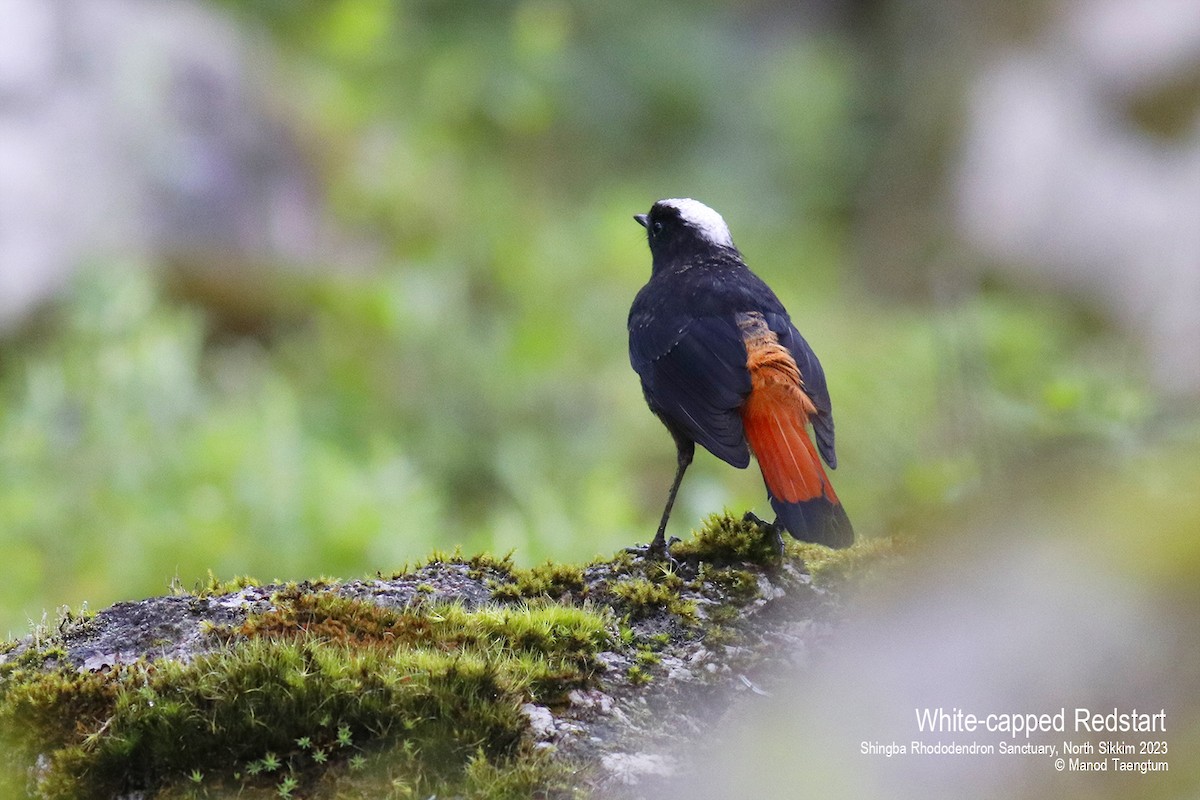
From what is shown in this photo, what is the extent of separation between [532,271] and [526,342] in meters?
1.05

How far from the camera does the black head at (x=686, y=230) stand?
539 centimetres

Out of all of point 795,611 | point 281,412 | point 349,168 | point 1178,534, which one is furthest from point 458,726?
point 349,168

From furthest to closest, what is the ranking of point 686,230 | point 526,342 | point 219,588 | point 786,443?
point 526,342, point 686,230, point 786,443, point 219,588

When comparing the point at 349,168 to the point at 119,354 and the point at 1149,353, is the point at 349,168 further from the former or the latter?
the point at 1149,353

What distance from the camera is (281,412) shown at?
707cm

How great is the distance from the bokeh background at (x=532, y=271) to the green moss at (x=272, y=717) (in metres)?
1.54

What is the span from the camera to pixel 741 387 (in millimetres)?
4277

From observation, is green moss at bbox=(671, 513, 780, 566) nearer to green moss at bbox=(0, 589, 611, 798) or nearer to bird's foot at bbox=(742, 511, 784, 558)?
bird's foot at bbox=(742, 511, 784, 558)

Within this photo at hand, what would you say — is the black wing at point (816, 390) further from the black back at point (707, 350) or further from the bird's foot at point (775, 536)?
the bird's foot at point (775, 536)

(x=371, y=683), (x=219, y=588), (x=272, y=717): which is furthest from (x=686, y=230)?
(x=272, y=717)

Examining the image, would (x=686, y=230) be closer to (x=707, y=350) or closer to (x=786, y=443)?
(x=707, y=350)

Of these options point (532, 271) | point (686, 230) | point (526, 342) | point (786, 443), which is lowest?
point (786, 443)

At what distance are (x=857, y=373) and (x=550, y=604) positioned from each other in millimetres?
4898

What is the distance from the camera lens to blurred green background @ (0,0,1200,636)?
5980mm
